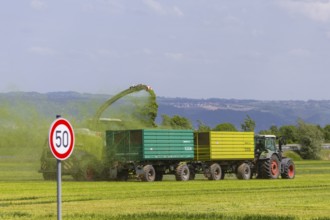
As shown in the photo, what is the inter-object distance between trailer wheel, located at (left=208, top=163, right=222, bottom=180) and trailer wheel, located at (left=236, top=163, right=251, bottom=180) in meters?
1.32

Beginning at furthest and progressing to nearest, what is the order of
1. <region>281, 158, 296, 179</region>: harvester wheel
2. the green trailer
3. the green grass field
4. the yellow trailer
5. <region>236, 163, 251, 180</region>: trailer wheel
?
<region>281, 158, 296, 179</region>: harvester wheel < <region>236, 163, 251, 180</region>: trailer wheel < the yellow trailer < the green trailer < the green grass field

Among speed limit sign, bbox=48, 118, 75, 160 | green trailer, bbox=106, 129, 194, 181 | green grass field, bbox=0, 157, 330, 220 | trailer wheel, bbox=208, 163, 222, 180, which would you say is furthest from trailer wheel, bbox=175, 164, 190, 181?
speed limit sign, bbox=48, 118, 75, 160

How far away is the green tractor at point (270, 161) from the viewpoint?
2048 inches

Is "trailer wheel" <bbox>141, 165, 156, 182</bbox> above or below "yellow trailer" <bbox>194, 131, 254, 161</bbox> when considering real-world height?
below

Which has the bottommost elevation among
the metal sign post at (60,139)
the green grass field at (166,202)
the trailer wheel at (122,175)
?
the green grass field at (166,202)

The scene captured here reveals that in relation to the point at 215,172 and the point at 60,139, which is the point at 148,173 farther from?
the point at 60,139

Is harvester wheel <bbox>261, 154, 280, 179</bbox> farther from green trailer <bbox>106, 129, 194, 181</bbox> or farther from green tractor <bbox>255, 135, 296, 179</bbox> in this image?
green trailer <bbox>106, 129, 194, 181</bbox>

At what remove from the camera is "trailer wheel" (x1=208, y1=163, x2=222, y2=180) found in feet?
164

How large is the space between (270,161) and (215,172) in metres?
3.91

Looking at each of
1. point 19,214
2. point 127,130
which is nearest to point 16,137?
point 127,130

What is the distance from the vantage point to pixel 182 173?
160ft

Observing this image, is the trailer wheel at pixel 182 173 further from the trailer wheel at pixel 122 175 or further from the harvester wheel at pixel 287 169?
the harvester wheel at pixel 287 169

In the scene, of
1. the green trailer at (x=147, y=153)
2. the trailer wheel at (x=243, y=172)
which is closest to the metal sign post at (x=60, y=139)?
the green trailer at (x=147, y=153)

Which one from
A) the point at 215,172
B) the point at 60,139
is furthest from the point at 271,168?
the point at 60,139
